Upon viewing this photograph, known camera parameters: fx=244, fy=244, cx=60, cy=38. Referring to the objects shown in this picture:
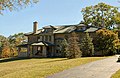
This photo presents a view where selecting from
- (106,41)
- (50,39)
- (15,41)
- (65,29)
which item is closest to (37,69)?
(106,41)

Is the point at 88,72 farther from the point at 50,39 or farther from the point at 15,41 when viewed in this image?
the point at 15,41

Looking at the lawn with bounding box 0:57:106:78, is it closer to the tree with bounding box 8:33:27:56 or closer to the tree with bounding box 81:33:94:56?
the tree with bounding box 81:33:94:56

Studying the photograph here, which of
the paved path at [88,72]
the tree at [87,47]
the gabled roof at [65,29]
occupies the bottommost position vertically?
the paved path at [88,72]

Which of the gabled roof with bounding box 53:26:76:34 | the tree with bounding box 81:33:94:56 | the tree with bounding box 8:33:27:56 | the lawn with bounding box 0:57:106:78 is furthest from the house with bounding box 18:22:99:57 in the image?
the lawn with bounding box 0:57:106:78

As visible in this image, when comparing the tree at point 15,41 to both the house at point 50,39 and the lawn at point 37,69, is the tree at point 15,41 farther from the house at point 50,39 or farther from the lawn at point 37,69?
the lawn at point 37,69

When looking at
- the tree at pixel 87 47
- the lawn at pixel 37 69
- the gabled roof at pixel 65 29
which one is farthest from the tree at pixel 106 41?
the lawn at pixel 37 69

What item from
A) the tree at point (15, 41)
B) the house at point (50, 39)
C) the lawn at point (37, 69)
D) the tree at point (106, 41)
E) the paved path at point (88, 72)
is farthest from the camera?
the tree at point (15, 41)

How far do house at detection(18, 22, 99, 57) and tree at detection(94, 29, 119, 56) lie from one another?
16.2ft

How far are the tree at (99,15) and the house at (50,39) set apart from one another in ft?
36.0

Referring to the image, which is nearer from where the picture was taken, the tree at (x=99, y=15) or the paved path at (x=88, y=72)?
the paved path at (x=88, y=72)

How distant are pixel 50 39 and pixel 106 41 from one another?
14.8 meters

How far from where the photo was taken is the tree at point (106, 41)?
1906 inches

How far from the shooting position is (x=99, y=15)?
69000mm

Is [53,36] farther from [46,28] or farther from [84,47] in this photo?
[84,47]
